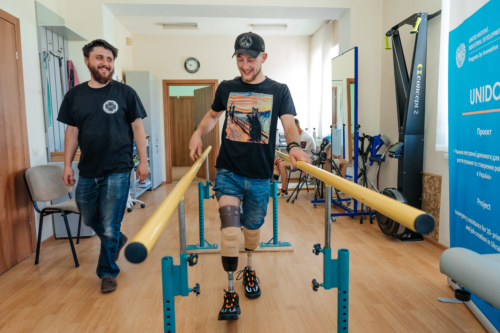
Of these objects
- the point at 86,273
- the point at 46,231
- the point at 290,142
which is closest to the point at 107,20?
the point at 46,231

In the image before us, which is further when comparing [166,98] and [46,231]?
[166,98]

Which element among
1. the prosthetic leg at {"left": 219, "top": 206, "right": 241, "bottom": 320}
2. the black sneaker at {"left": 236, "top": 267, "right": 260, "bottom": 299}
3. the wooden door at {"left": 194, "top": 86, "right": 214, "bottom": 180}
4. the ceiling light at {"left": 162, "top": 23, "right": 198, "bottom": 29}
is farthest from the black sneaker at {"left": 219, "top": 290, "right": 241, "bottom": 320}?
the ceiling light at {"left": 162, "top": 23, "right": 198, "bottom": 29}

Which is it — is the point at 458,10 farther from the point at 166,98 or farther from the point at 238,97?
the point at 166,98

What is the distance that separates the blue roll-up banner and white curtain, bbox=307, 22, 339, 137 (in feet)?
12.5

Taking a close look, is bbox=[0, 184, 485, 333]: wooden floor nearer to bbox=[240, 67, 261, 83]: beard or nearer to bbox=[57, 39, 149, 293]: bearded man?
bbox=[57, 39, 149, 293]: bearded man

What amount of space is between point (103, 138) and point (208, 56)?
16.8 feet

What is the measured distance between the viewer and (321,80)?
6.41 m

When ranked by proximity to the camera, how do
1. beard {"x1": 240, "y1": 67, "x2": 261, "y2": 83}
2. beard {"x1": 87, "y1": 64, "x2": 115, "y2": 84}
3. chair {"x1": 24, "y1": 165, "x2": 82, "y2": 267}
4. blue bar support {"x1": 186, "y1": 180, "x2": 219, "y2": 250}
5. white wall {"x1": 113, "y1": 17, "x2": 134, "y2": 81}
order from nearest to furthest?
beard {"x1": 240, "y1": 67, "x2": 261, "y2": 83}
beard {"x1": 87, "y1": 64, "x2": 115, "y2": 84}
chair {"x1": 24, "y1": 165, "x2": 82, "y2": 267}
blue bar support {"x1": 186, "y1": 180, "x2": 219, "y2": 250}
white wall {"x1": 113, "y1": 17, "x2": 134, "y2": 81}

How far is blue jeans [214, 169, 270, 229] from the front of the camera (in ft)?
5.88

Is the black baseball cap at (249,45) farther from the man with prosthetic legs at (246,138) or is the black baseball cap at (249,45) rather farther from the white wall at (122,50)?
the white wall at (122,50)

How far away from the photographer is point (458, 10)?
1991 millimetres

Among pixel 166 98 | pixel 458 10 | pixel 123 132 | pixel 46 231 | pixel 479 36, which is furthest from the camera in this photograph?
pixel 166 98

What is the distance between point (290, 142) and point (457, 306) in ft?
4.79

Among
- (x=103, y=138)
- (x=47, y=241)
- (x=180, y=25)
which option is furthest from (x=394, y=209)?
(x=180, y=25)
